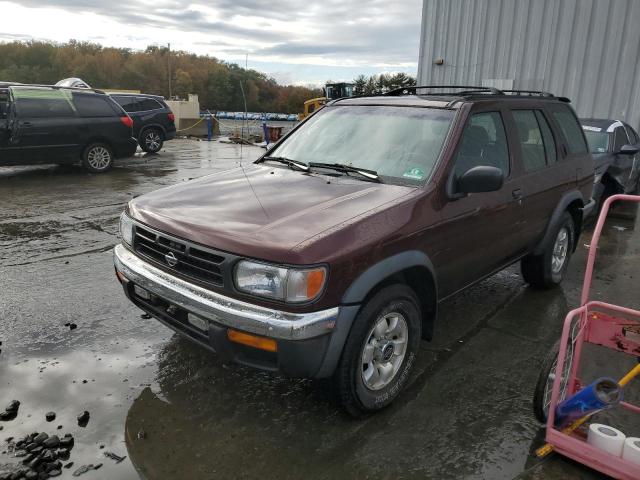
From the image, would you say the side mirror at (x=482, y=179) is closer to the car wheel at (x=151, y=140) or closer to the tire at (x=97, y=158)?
the tire at (x=97, y=158)

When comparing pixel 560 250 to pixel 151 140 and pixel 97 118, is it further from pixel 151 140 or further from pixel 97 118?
pixel 151 140

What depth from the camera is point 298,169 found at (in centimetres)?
358

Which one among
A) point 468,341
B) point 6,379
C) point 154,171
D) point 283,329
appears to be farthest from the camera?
point 154,171

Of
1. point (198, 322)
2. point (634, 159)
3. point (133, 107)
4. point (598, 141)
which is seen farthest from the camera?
point (133, 107)

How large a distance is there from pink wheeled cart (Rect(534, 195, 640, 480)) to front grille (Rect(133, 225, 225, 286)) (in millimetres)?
1736

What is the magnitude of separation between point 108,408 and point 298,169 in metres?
1.94

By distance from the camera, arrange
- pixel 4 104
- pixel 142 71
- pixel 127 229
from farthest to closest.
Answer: pixel 142 71, pixel 4 104, pixel 127 229

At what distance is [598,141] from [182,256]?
7527 millimetres

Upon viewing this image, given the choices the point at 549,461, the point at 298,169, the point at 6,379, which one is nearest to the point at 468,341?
the point at 549,461

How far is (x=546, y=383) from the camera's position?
2676mm

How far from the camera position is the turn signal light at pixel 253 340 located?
7.93 ft

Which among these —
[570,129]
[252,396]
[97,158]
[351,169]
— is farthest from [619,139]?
[97,158]

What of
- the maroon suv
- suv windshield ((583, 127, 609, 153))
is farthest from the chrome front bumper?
suv windshield ((583, 127, 609, 153))

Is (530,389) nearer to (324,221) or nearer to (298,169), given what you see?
(324,221)
